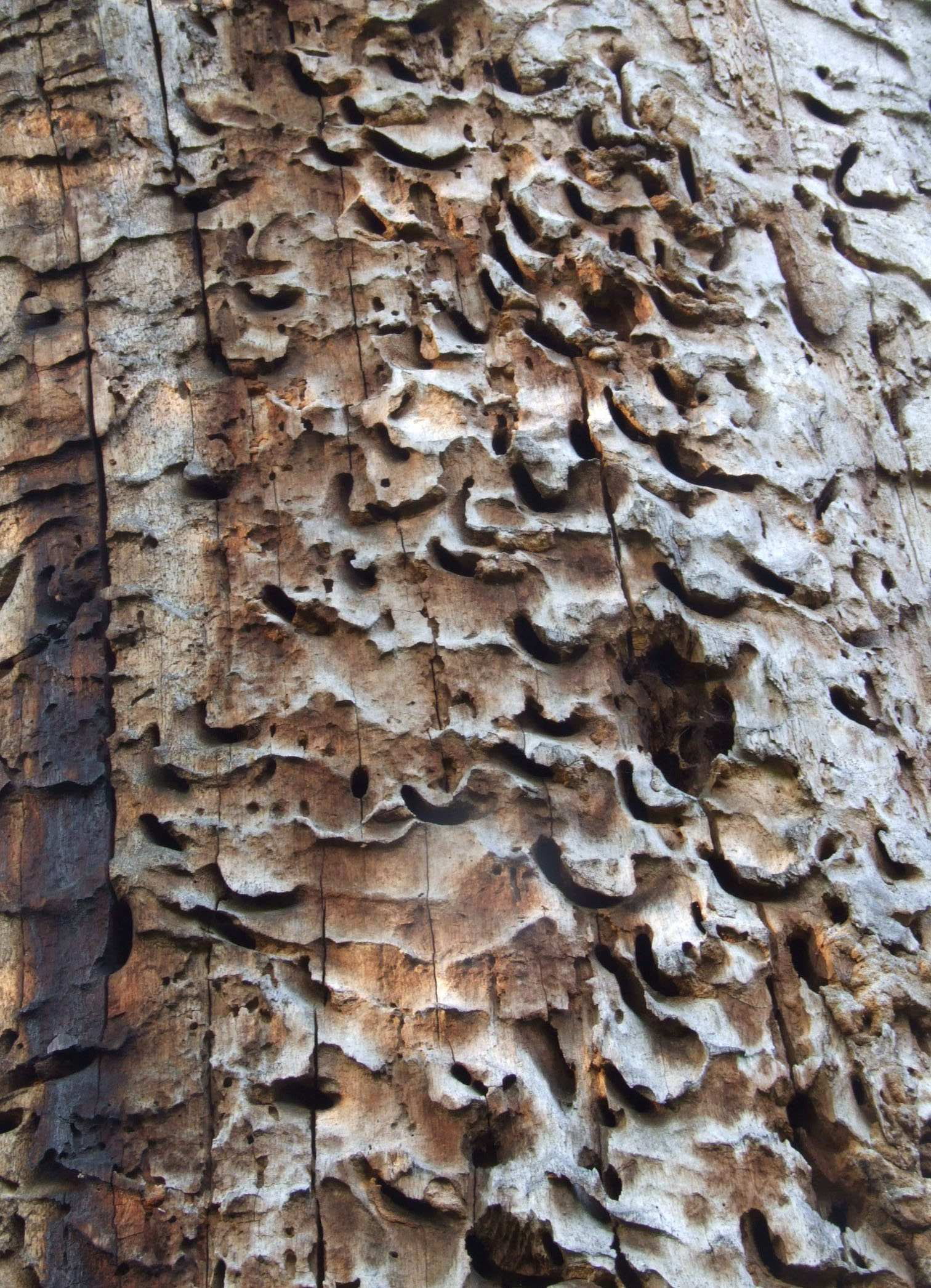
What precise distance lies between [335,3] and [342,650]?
1283mm

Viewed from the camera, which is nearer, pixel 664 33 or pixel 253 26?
pixel 253 26

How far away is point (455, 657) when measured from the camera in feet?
6.55

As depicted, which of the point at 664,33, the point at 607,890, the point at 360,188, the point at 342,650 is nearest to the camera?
the point at 607,890

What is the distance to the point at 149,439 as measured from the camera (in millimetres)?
2170

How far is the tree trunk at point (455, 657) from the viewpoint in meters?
1.75

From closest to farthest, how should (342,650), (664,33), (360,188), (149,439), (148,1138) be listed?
(148,1138) → (342,650) → (149,439) → (360,188) → (664,33)

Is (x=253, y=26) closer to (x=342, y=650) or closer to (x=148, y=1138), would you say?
(x=342, y=650)

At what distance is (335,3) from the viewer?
246cm

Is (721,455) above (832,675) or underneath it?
above

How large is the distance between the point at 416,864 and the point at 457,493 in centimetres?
60

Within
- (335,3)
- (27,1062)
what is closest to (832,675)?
(27,1062)

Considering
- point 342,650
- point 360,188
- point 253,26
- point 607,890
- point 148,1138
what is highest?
point 253,26

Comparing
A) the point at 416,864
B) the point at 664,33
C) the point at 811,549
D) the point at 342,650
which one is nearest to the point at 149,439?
the point at 342,650

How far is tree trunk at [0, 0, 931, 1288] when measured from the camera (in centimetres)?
175
